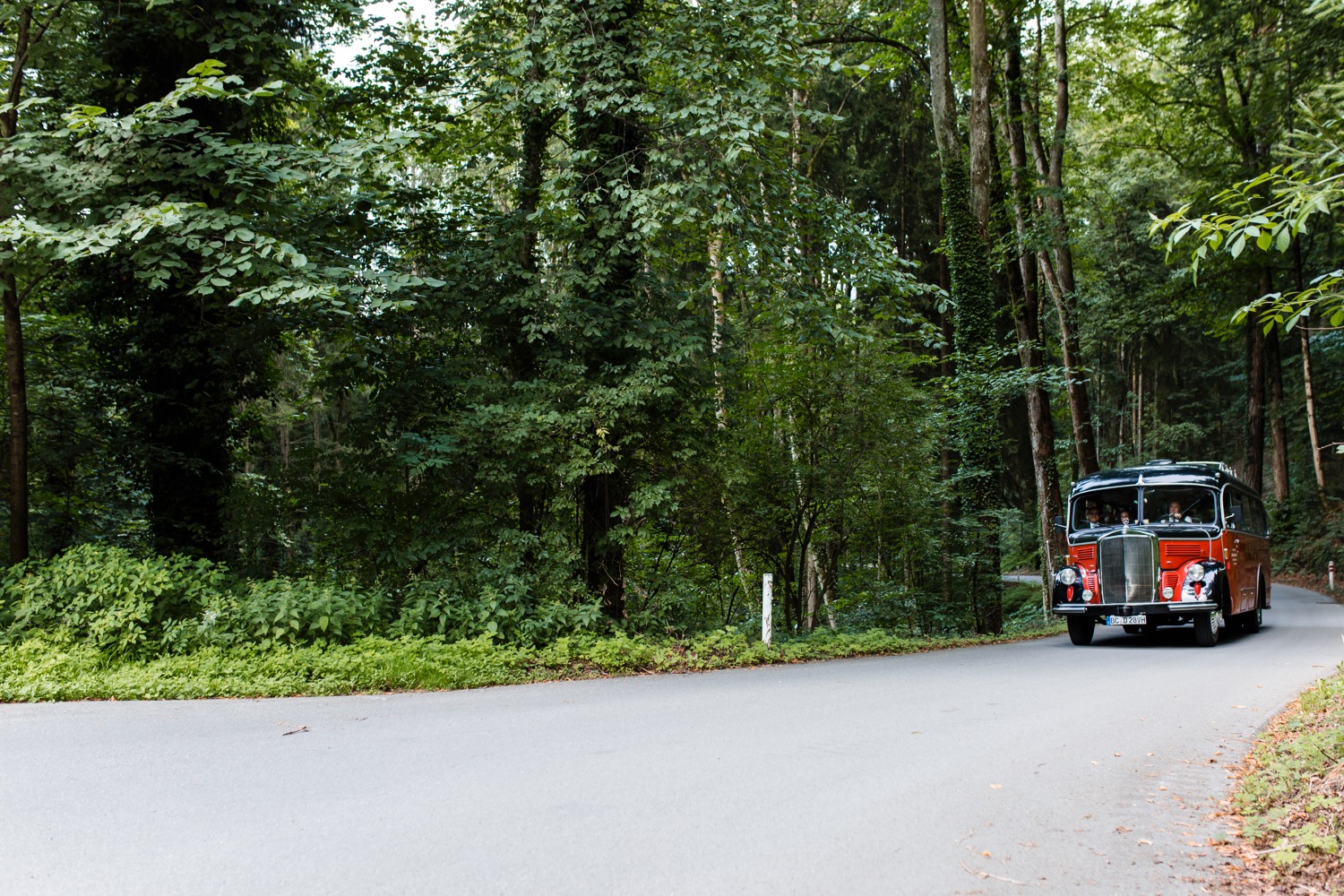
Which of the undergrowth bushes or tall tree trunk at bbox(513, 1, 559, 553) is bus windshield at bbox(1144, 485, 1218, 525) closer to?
tall tree trunk at bbox(513, 1, 559, 553)

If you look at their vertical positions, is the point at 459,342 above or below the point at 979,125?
below

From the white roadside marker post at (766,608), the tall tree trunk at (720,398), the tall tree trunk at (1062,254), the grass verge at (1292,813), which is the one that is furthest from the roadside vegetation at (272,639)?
the tall tree trunk at (1062,254)

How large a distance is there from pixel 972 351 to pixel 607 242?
7.65 metres

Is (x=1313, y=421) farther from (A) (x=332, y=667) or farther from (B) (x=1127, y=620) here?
(A) (x=332, y=667)

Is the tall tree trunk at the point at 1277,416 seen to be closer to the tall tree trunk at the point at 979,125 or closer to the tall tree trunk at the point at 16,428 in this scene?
the tall tree trunk at the point at 979,125

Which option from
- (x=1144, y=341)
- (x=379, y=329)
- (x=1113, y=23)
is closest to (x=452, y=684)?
(x=379, y=329)

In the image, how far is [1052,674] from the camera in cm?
966

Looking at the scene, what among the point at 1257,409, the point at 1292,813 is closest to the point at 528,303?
the point at 1292,813

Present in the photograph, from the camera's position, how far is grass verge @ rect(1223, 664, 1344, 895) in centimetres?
376

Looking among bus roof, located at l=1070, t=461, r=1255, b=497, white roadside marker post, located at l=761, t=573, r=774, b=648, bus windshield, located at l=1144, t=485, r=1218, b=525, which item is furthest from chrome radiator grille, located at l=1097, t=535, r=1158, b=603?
white roadside marker post, located at l=761, t=573, r=774, b=648

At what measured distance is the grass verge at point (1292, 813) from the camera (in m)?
3.76

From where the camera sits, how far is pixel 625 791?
191 inches

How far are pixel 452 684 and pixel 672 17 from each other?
28.4ft

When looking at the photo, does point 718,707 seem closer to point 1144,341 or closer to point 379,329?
point 379,329
